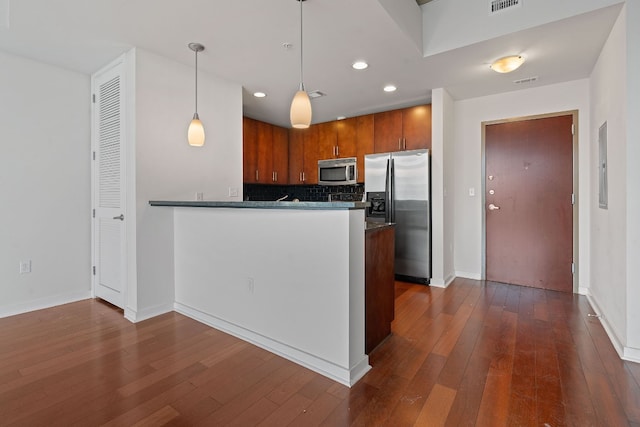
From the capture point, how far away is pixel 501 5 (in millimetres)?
2500

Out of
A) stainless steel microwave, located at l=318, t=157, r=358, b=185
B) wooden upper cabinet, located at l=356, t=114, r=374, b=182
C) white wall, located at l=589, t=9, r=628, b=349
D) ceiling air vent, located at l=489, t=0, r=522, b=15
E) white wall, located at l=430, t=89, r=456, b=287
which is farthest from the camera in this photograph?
stainless steel microwave, located at l=318, t=157, r=358, b=185

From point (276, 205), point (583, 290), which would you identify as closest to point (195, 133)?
point (276, 205)

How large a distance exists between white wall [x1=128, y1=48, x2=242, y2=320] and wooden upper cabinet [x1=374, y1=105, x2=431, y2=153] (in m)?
2.24

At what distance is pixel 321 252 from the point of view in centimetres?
193

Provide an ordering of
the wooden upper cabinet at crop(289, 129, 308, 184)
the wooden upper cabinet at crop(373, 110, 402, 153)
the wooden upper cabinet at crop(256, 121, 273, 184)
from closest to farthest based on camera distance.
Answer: the wooden upper cabinet at crop(373, 110, 402, 153), the wooden upper cabinet at crop(256, 121, 273, 184), the wooden upper cabinet at crop(289, 129, 308, 184)

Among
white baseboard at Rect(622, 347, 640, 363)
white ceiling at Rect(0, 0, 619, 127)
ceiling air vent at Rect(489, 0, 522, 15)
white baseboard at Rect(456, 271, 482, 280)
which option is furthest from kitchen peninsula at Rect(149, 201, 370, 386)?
white baseboard at Rect(456, 271, 482, 280)

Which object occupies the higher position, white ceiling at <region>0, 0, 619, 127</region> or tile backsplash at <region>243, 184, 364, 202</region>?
white ceiling at <region>0, 0, 619, 127</region>

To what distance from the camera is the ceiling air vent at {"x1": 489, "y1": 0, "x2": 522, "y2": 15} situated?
2445 millimetres

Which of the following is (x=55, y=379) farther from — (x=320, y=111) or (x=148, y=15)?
(x=320, y=111)

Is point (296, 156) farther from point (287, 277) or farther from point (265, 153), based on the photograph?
point (287, 277)

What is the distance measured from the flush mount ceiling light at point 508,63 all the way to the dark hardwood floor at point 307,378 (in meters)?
2.32

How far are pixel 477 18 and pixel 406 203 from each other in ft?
6.98

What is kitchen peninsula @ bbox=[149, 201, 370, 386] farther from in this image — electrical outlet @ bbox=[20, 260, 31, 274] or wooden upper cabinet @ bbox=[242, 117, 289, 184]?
wooden upper cabinet @ bbox=[242, 117, 289, 184]

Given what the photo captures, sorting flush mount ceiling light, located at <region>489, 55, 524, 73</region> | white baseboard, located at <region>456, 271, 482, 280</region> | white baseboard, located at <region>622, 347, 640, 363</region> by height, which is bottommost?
white baseboard, located at <region>622, 347, 640, 363</region>
